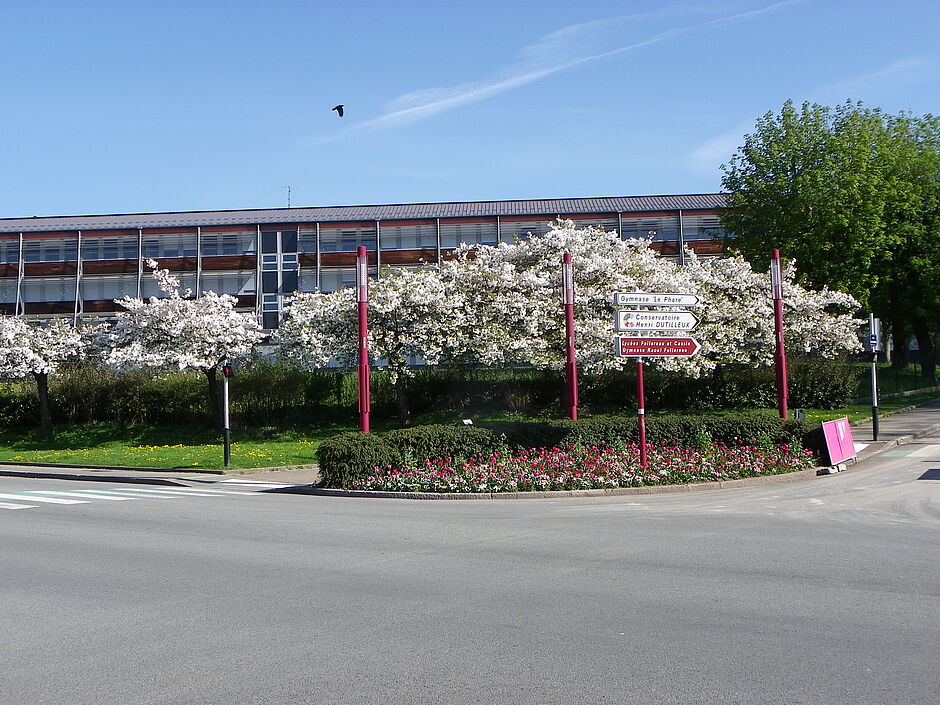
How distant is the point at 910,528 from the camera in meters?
11.7

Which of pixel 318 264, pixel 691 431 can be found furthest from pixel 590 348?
pixel 318 264

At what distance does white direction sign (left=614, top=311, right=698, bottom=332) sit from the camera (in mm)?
18984

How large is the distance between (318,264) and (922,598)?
60457 mm

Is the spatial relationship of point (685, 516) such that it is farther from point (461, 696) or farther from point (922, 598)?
point (461, 696)

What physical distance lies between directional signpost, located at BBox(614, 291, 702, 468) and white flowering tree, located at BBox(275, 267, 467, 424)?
549 inches

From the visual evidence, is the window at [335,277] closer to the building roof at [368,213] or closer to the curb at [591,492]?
the building roof at [368,213]

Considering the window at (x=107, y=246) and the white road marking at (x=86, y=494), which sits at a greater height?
the window at (x=107, y=246)

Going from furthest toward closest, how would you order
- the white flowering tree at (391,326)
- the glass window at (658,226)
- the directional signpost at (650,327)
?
1. the glass window at (658,226)
2. the white flowering tree at (391,326)
3. the directional signpost at (650,327)

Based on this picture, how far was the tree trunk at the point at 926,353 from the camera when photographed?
46000 millimetres

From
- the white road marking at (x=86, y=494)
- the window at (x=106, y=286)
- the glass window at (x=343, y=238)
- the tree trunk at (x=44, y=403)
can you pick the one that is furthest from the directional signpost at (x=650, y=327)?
the window at (x=106, y=286)

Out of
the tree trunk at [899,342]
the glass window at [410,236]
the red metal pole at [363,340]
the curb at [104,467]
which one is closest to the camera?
Result: the red metal pole at [363,340]

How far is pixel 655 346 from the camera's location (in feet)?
62.6

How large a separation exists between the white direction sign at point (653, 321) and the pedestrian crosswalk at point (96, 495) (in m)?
8.44

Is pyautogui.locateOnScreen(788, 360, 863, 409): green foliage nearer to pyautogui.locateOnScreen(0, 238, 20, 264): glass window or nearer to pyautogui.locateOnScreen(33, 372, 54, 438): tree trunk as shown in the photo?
pyautogui.locateOnScreen(33, 372, 54, 438): tree trunk
